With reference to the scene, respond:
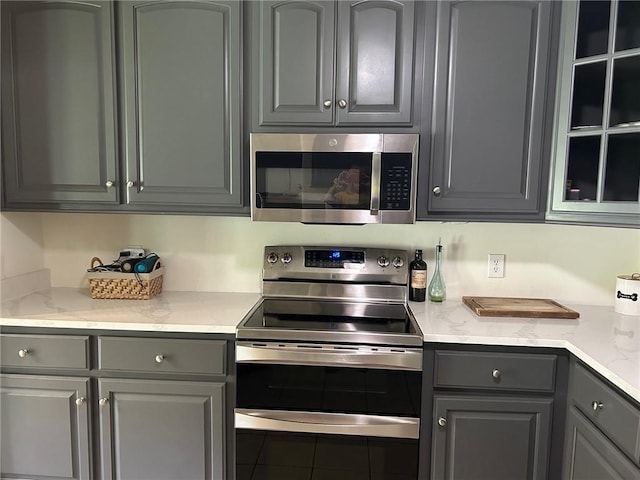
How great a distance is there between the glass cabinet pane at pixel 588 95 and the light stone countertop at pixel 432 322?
2.61 feet

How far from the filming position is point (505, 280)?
2.05 metres

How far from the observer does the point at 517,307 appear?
6.02ft

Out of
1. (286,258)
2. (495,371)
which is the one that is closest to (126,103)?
(286,258)

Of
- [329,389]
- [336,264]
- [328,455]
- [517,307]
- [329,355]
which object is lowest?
[328,455]

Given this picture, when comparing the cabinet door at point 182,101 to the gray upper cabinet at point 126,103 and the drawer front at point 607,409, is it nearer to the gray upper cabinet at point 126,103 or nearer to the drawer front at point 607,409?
the gray upper cabinet at point 126,103

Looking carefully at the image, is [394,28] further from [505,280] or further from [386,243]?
[505,280]

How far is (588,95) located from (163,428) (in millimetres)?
2073

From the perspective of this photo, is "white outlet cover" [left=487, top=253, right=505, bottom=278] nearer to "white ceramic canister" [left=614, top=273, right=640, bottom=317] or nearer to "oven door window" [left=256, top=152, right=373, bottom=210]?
"white ceramic canister" [left=614, top=273, right=640, bottom=317]

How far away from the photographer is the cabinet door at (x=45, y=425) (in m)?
1.65

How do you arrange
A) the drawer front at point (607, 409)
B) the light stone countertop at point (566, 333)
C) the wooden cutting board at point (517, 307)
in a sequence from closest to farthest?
the drawer front at point (607, 409)
the light stone countertop at point (566, 333)
the wooden cutting board at point (517, 307)

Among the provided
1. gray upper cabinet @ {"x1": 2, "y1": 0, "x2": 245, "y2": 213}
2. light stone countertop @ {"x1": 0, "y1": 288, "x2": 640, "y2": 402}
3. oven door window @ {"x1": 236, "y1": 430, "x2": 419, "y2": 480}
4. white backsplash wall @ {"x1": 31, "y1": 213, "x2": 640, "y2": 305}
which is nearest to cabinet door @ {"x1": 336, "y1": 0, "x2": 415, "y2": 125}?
gray upper cabinet @ {"x1": 2, "y1": 0, "x2": 245, "y2": 213}

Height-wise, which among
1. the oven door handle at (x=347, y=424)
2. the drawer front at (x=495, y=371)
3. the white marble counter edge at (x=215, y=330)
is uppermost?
the white marble counter edge at (x=215, y=330)

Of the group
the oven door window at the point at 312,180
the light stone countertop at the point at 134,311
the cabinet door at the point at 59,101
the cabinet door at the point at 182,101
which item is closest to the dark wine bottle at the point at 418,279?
the oven door window at the point at 312,180

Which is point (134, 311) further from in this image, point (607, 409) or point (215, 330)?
point (607, 409)
